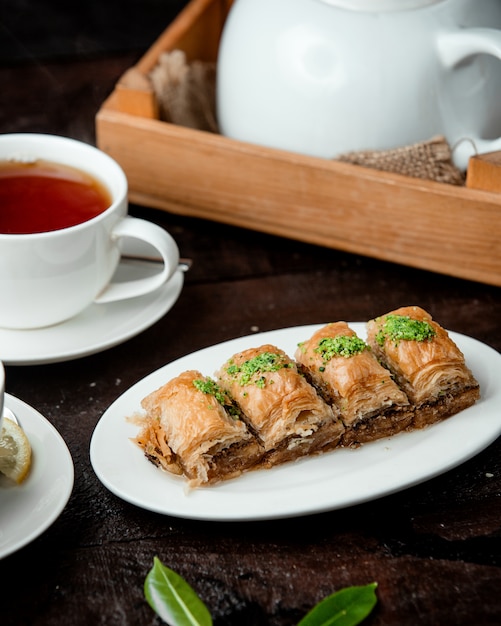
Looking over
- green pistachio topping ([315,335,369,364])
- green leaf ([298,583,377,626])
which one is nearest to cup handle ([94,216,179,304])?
green pistachio topping ([315,335,369,364])

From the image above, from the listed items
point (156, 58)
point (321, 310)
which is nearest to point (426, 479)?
point (321, 310)

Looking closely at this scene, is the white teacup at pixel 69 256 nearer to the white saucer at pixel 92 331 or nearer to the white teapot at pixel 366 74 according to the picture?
the white saucer at pixel 92 331

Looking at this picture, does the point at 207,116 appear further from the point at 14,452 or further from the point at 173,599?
the point at 173,599

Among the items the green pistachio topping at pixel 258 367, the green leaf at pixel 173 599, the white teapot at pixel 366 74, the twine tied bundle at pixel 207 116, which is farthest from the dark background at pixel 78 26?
the green leaf at pixel 173 599

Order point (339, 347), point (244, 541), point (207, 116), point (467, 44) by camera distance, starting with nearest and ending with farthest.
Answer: point (244, 541)
point (339, 347)
point (467, 44)
point (207, 116)

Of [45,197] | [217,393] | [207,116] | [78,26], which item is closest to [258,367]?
[217,393]

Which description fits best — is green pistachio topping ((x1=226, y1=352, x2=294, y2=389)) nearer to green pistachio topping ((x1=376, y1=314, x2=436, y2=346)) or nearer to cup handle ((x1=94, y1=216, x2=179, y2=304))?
green pistachio topping ((x1=376, y1=314, x2=436, y2=346))
